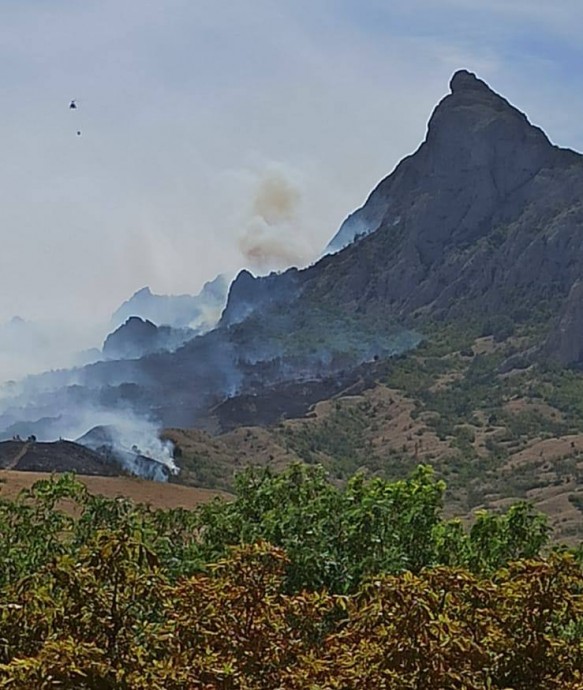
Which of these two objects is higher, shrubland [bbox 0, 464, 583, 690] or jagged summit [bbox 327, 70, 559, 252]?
jagged summit [bbox 327, 70, 559, 252]

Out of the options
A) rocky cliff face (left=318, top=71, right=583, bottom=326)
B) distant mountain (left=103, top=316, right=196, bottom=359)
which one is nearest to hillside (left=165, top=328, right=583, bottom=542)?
rocky cliff face (left=318, top=71, right=583, bottom=326)

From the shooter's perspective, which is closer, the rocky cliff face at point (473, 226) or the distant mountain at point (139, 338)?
the rocky cliff face at point (473, 226)

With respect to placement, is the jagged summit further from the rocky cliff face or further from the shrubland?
the shrubland

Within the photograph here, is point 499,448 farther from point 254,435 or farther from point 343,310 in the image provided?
point 343,310

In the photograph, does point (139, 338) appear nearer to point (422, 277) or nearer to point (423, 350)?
point (422, 277)

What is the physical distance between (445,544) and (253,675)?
27.2ft

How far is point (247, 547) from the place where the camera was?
7.43m

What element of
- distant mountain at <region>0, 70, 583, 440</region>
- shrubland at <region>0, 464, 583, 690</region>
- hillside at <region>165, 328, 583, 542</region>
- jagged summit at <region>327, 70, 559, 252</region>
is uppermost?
jagged summit at <region>327, 70, 559, 252</region>

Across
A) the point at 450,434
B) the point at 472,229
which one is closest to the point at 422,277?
the point at 472,229

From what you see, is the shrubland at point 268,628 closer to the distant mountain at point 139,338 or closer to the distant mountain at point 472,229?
the distant mountain at point 472,229

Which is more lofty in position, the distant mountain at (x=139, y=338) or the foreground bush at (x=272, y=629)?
the distant mountain at (x=139, y=338)

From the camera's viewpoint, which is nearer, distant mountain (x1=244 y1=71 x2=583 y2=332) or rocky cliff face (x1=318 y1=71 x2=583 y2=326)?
distant mountain (x1=244 y1=71 x2=583 y2=332)

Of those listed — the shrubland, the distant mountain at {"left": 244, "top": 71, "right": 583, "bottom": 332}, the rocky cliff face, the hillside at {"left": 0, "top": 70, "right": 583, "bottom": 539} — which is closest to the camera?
the shrubland

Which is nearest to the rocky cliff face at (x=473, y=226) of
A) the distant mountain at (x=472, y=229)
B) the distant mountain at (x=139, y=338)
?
the distant mountain at (x=472, y=229)
